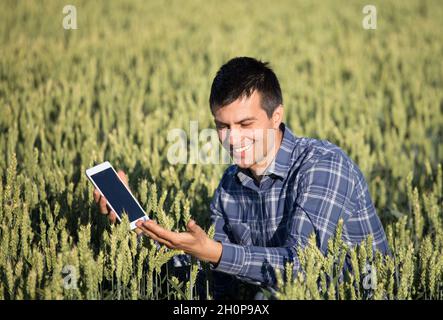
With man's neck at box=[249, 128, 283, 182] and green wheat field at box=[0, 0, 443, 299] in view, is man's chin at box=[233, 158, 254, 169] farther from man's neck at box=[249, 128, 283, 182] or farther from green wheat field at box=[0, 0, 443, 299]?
green wheat field at box=[0, 0, 443, 299]

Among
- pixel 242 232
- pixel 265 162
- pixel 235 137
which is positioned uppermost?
pixel 235 137

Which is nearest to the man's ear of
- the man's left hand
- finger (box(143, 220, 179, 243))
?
the man's left hand

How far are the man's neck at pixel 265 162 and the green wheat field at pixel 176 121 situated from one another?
32 centimetres

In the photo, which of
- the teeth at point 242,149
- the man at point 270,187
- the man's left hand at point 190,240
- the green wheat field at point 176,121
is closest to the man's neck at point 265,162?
the man at point 270,187

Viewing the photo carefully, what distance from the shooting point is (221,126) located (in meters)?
2.52

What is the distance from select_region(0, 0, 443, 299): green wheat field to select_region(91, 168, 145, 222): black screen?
99mm

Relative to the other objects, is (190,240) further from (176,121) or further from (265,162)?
(176,121)

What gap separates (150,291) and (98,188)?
1.52ft

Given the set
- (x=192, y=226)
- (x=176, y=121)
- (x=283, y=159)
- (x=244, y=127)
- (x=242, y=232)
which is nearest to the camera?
(x=192, y=226)

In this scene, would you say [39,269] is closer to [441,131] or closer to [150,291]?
[150,291]

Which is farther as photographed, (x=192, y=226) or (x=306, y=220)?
(x=306, y=220)

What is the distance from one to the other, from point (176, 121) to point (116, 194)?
2510 millimetres

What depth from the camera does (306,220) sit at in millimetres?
2406

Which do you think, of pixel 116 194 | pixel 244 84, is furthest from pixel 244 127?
pixel 116 194
